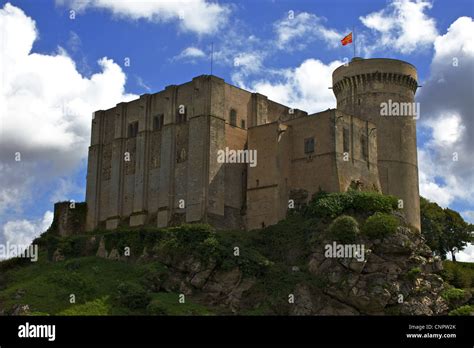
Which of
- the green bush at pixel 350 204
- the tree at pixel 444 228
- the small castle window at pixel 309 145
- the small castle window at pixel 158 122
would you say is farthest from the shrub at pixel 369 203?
the tree at pixel 444 228

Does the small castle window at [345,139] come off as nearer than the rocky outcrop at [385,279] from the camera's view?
No

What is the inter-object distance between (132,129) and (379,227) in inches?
866

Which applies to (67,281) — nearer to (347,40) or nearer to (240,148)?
(240,148)

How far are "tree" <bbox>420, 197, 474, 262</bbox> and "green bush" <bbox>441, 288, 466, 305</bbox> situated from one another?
61.2 ft

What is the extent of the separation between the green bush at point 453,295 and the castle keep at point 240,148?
28.0 feet

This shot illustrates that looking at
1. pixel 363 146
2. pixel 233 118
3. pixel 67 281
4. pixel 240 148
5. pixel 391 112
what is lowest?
pixel 67 281

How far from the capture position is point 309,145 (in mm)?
50281

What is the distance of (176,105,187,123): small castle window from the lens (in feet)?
178

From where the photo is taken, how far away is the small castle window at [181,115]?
178 feet

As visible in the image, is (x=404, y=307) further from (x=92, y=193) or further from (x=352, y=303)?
(x=92, y=193)

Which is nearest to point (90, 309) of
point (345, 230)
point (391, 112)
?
point (345, 230)

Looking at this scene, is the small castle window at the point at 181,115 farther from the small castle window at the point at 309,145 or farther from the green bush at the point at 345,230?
the green bush at the point at 345,230

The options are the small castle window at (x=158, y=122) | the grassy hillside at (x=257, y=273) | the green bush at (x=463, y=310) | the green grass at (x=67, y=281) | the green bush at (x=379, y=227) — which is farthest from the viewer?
the small castle window at (x=158, y=122)
